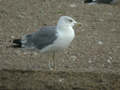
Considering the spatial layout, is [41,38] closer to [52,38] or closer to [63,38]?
[52,38]

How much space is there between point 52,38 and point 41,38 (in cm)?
27

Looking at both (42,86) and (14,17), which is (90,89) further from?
(14,17)

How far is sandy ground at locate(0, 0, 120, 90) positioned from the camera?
14.7 ft

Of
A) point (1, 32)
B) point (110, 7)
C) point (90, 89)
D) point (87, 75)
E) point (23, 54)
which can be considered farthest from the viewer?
point (110, 7)

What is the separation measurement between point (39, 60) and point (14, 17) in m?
2.62

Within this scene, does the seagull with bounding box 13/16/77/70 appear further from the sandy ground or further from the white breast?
the sandy ground

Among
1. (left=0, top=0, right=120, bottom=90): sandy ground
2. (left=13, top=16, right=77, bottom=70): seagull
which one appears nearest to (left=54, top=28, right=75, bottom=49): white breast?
(left=13, top=16, right=77, bottom=70): seagull

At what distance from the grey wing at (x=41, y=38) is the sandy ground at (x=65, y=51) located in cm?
38

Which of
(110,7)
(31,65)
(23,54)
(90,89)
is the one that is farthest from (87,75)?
(110,7)

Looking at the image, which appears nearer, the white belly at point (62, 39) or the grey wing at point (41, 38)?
→ the white belly at point (62, 39)

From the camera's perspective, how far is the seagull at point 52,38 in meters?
6.11

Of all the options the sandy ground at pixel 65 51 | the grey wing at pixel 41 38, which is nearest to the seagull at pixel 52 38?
the grey wing at pixel 41 38

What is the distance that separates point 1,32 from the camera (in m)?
8.59

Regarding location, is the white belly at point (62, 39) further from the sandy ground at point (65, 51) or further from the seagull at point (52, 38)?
the sandy ground at point (65, 51)
